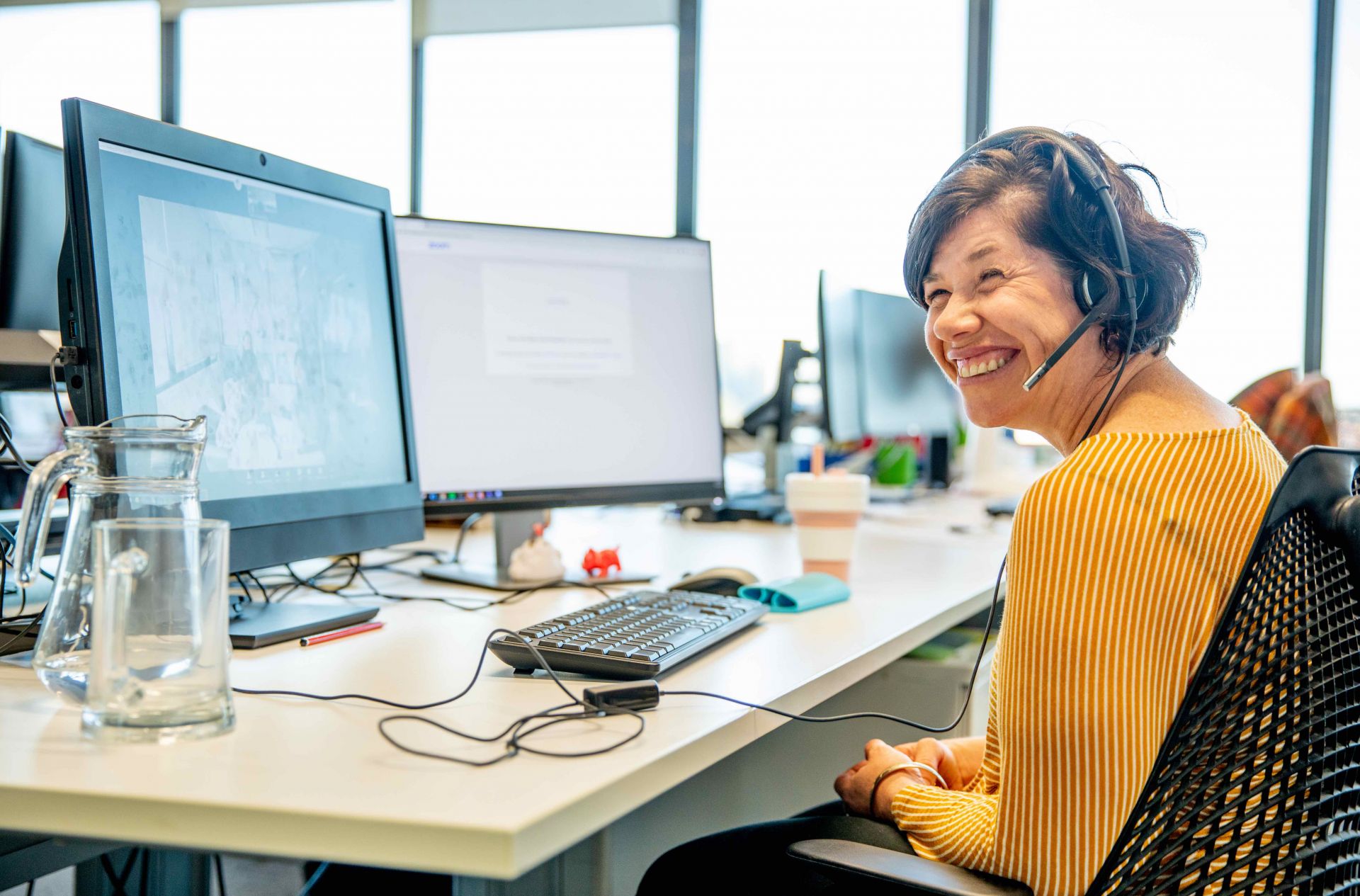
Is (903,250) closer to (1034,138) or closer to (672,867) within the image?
(1034,138)

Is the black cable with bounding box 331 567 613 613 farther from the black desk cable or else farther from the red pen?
the black desk cable

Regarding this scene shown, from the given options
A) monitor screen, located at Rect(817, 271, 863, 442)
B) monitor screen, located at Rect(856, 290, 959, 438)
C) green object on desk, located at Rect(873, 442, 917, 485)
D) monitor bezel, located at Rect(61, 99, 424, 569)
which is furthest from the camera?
green object on desk, located at Rect(873, 442, 917, 485)

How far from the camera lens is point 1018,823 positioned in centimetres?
74

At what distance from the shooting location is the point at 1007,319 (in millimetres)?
978

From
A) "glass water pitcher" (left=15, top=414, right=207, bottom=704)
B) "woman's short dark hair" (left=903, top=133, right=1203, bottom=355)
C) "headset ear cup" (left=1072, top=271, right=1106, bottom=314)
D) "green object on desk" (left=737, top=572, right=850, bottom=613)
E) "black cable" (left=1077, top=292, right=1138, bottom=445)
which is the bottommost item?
"green object on desk" (left=737, top=572, right=850, bottom=613)

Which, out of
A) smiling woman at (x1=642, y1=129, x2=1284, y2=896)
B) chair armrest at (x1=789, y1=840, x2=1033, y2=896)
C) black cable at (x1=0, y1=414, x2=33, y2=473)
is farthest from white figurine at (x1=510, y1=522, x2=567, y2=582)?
chair armrest at (x1=789, y1=840, x2=1033, y2=896)

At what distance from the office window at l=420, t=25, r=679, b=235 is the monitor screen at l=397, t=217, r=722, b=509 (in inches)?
125

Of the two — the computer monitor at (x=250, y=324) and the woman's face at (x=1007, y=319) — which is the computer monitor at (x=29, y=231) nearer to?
the computer monitor at (x=250, y=324)

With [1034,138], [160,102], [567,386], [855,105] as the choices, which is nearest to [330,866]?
[567,386]

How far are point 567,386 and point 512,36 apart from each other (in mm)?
3809

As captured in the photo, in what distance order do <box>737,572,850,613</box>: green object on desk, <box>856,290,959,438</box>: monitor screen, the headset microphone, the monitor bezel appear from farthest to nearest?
<box>856,290,959,438</box>: monitor screen → <box>737,572,850,613</box>: green object on desk → the headset microphone → the monitor bezel

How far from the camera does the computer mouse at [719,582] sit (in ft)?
4.09

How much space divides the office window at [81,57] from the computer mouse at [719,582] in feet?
15.8

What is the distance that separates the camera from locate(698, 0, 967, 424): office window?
4.40 m
